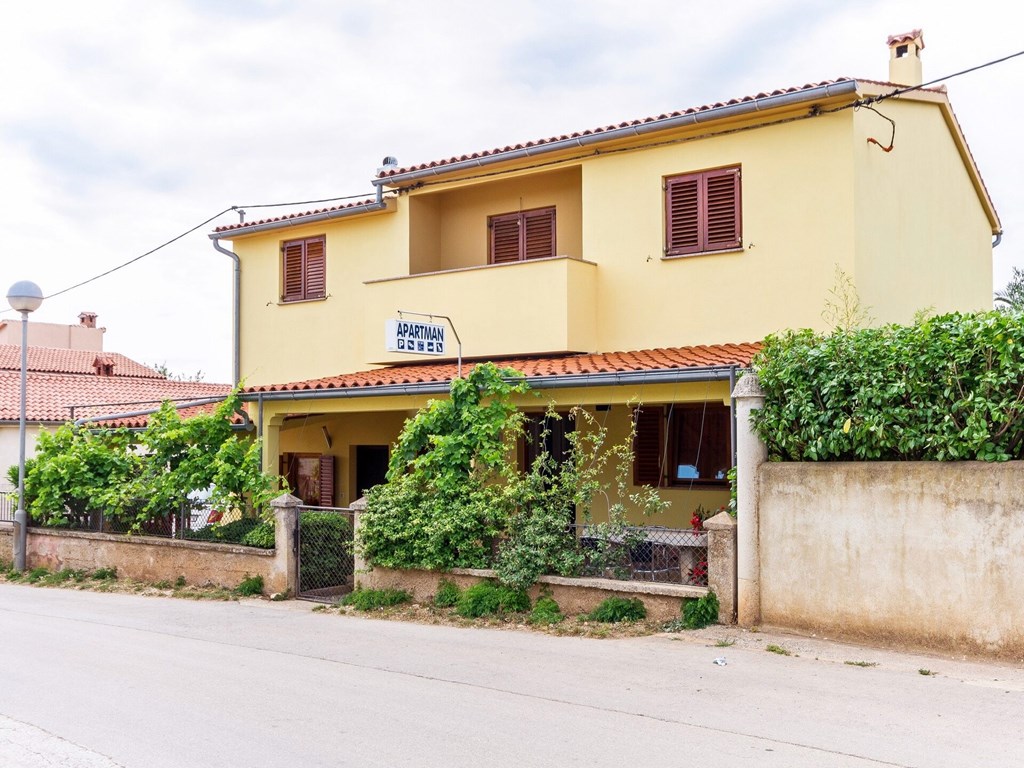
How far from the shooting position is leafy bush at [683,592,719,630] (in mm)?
10891

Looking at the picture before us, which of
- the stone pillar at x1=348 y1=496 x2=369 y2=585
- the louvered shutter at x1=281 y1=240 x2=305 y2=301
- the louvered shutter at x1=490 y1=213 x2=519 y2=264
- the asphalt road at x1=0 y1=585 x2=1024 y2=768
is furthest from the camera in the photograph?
the louvered shutter at x1=281 y1=240 x2=305 y2=301

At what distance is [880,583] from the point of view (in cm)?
987

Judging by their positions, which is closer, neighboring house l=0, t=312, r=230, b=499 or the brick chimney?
the brick chimney

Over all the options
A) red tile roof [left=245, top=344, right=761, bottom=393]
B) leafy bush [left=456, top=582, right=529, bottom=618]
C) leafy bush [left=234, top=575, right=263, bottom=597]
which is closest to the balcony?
red tile roof [left=245, top=344, right=761, bottom=393]

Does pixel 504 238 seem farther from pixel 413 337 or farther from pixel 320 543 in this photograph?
pixel 320 543

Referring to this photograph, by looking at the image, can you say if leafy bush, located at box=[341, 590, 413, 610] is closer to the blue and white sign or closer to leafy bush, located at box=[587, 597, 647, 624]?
leafy bush, located at box=[587, 597, 647, 624]

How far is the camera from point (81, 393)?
2761 cm

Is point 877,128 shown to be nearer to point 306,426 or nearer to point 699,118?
point 699,118

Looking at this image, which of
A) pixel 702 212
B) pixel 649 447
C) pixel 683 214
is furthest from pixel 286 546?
pixel 702 212

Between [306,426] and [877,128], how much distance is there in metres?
11.6

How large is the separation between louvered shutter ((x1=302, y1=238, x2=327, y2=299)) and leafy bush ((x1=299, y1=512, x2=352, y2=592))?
240 inches

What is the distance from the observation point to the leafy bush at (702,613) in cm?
1089

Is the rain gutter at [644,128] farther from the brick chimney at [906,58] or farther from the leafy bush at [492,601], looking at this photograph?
the leafy bush at [492,601]

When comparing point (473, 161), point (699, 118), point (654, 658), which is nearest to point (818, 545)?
point (654, 658)
